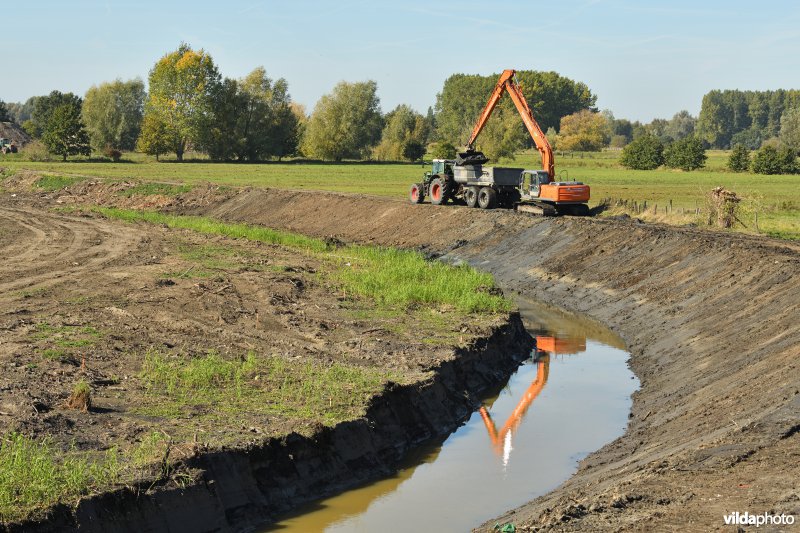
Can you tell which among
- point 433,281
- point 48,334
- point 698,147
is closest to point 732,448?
point 48,334

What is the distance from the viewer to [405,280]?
30.2 metres

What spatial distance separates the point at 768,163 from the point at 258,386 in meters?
79.9

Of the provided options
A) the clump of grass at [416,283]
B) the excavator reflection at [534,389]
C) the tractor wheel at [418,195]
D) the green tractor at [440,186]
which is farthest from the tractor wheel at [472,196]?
the excavator reflection at [534,389]

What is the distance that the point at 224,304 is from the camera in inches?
1029

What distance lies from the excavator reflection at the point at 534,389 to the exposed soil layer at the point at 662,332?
1475mm

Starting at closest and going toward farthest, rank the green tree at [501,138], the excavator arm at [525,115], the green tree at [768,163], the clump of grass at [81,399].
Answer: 1. the clump of grass at [81,399]
2. the excavator arm at [525,115]
3. the green tree at [768,163]
4. the green tree at [501,138]

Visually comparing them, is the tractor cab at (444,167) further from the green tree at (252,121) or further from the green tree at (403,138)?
the green tree at (403,138)

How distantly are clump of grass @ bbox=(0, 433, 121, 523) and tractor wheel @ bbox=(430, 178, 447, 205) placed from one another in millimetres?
36423

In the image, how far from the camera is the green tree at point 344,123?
11669 cm

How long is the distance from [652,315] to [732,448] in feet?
51.0

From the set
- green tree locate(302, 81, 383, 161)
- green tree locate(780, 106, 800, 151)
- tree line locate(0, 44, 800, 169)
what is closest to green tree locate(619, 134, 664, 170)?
tree line locate(0, 44, 800, 169)

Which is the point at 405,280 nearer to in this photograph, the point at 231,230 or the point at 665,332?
the point at 665,332

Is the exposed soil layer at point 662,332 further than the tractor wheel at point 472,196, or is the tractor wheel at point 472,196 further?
the tractor wheel at point 472,196

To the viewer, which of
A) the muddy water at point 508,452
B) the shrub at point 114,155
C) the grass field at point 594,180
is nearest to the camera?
the muddy water at point 508,452
